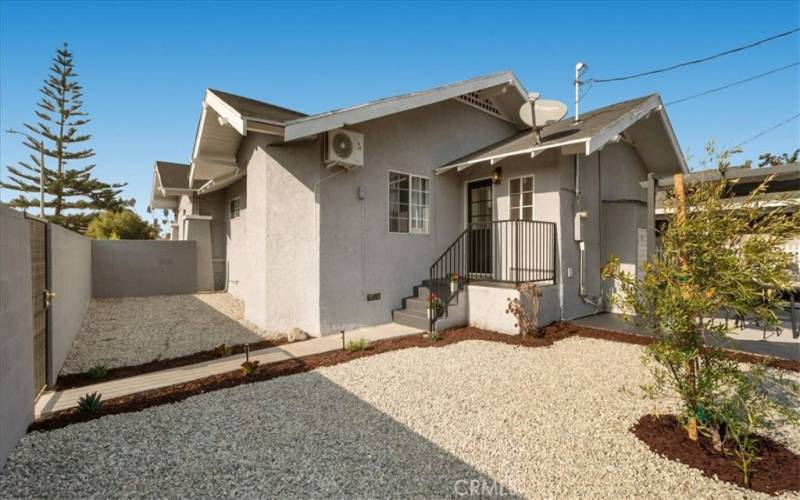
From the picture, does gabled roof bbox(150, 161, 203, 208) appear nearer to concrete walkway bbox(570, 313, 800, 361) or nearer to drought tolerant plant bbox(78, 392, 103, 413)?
drought tolerant plant bbox(78, 392, 103, 413)

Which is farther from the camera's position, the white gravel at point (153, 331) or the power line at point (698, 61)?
the power line at point (698, 61)

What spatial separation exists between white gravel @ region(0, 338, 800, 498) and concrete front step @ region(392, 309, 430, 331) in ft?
8.68

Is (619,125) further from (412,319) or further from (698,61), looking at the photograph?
(698,61)

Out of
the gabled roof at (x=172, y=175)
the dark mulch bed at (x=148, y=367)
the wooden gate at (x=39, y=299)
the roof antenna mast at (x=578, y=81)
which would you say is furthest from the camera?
the gabled roof at (x=172, y=175)

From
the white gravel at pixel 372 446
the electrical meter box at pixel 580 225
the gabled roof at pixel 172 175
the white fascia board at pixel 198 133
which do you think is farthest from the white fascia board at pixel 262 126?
the gabled roof at pixel 172 175

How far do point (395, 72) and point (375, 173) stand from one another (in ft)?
21.4

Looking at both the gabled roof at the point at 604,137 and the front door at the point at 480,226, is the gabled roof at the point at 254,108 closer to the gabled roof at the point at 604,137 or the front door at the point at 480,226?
the gabled roof at the point at 604,137

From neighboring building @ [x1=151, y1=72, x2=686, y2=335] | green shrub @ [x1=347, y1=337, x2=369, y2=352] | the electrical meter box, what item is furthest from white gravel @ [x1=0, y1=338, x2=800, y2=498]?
the electrical meter box

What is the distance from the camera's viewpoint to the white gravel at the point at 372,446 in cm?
259

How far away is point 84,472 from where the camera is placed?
2758mm

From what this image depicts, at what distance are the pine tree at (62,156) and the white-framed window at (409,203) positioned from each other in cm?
2785

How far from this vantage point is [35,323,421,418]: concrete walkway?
419cm

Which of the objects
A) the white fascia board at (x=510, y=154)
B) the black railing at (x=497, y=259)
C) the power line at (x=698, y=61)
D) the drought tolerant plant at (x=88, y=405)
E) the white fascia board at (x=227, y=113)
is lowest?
the drought tolerant plant at (x=88, y=405)

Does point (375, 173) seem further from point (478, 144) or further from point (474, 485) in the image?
point (474, 485)
